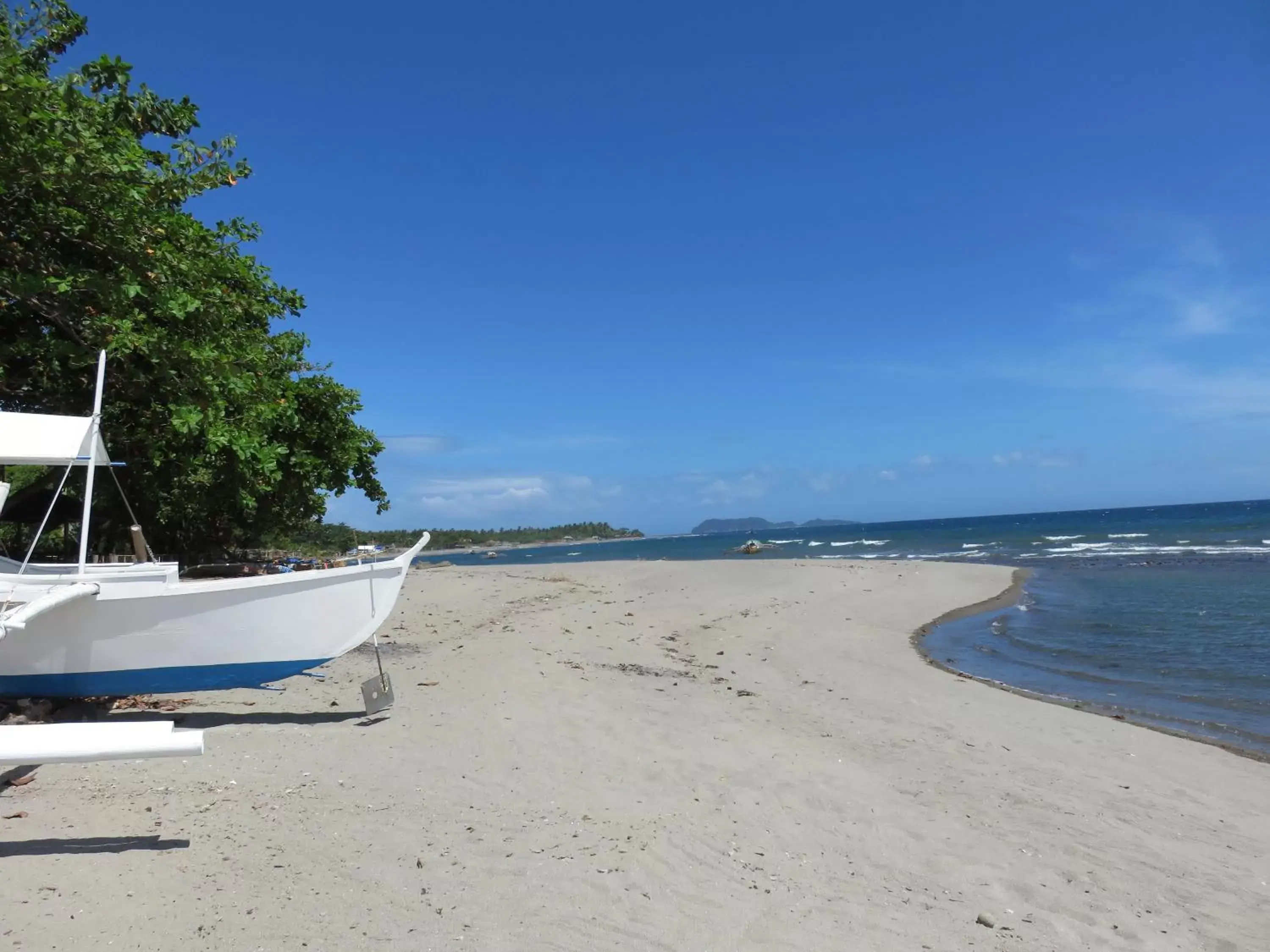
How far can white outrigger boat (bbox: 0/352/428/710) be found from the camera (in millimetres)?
5949

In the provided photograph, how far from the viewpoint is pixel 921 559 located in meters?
37.1

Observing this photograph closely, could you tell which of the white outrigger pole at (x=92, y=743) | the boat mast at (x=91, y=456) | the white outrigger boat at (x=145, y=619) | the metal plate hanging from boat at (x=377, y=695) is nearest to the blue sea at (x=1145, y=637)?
the metal plate hanging from boat at (x=377, y=695)

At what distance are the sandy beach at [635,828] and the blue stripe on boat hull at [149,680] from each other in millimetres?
369

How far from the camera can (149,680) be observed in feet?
20.8

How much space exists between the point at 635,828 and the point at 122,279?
6934 mm

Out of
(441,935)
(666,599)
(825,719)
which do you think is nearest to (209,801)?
(441,935)

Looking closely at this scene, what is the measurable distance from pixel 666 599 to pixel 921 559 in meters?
21.5

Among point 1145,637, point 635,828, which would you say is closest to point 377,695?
point 635,828

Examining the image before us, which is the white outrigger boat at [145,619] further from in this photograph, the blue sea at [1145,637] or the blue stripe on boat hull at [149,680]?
the blue sea at [1145,637]

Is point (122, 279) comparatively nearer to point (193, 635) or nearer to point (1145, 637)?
point (193, 635)

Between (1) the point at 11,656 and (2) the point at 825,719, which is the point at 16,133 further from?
(2) the point at 825,719

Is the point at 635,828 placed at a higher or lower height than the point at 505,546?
lower

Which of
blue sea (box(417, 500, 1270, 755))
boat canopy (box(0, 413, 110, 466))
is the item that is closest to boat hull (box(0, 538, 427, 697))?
boat canopy (box(0, 413, 110, 466))

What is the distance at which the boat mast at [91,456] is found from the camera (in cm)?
613
